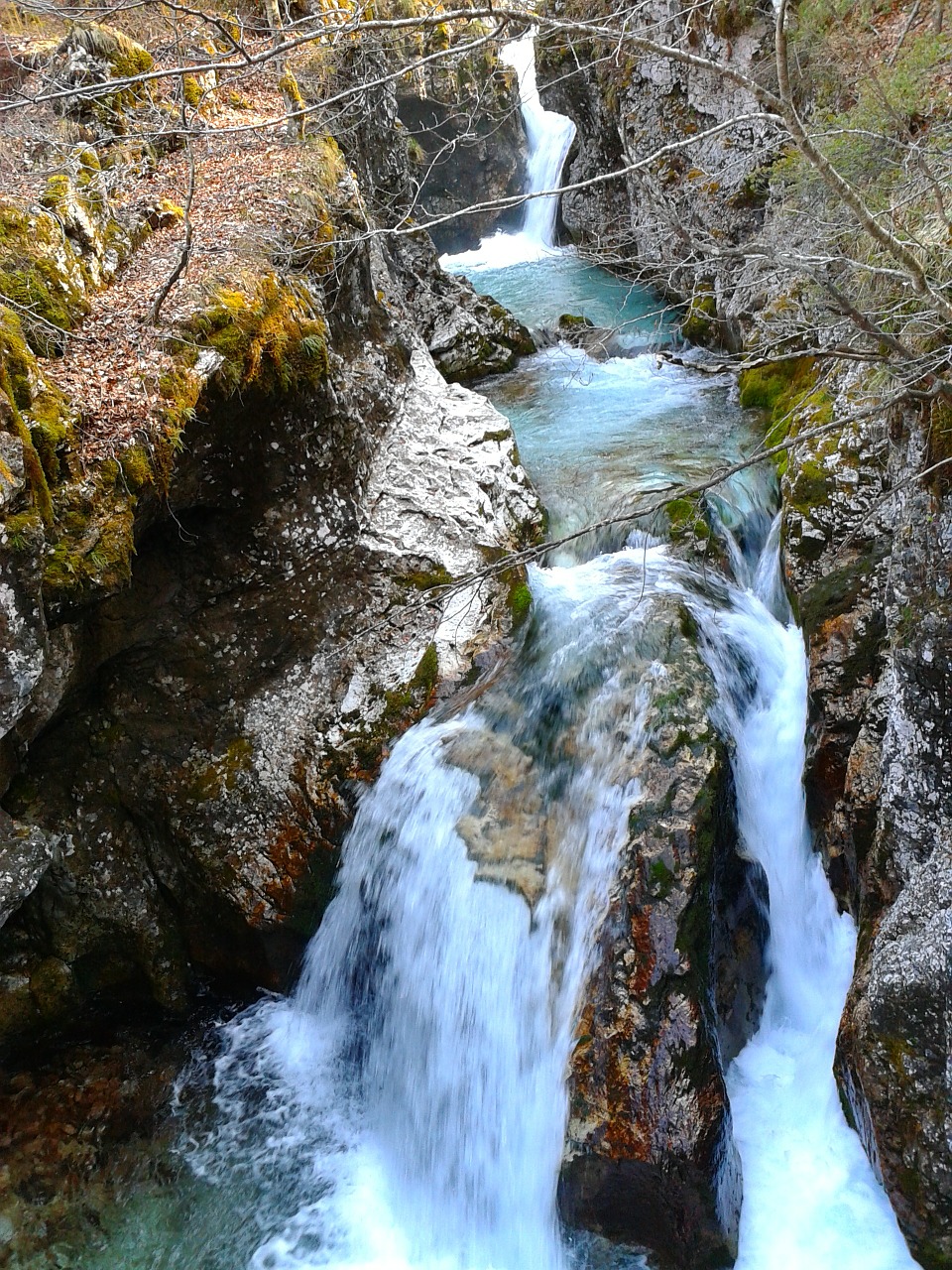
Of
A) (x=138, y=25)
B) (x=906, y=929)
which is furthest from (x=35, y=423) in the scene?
(x=138, y=25)

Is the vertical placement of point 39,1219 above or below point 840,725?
below

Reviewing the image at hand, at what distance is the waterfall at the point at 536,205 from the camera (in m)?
18.6

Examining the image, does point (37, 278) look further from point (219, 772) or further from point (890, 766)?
point (890, 766)

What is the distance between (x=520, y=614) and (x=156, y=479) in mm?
2847

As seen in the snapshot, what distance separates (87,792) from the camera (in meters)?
5.85

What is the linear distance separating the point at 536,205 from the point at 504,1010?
62.5 ft

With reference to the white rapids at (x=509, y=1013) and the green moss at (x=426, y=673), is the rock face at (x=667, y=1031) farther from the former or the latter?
the green moss at (x=426, y=673)

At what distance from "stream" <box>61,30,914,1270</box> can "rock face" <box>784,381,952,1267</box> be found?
403 millimetres

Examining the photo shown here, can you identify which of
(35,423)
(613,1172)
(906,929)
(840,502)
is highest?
(35,423)

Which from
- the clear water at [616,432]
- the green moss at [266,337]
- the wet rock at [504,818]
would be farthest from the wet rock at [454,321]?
the wet rock at [504,818]

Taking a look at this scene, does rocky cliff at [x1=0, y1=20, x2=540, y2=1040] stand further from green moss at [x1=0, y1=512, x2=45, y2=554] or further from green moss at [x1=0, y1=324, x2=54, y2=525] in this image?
green moss at [x1=0, y1=512, x2=45, y2=554]

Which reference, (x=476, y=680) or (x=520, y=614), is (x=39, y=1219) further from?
(x=520, y=614)

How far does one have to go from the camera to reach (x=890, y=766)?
16.1ft

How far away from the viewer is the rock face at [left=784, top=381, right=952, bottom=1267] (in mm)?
4168
